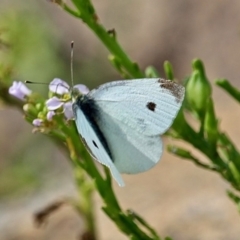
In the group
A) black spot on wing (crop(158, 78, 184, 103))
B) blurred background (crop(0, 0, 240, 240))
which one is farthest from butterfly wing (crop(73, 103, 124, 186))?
blurred background (crop(0, 0, 240, 240))

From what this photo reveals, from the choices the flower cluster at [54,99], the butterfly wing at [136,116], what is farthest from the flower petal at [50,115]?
the butterfly wing at [136,116]

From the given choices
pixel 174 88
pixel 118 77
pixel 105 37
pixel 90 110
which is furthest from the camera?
pixel 118 77

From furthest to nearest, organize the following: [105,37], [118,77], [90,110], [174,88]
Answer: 1. [118,77]
2. [105,37]
3. [90,110]
4. [174,88]

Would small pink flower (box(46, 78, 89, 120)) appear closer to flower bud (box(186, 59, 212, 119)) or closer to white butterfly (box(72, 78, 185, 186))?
white butterfly (box(72, 78, 185, 186))

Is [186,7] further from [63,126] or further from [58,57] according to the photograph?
[63,126]

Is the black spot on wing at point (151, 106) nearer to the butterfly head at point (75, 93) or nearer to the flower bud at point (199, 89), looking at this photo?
the butterfly head at point (75, 93)

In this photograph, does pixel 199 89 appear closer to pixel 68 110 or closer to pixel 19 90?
pixel 68 110

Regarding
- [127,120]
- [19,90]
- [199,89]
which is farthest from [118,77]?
[127,120]
